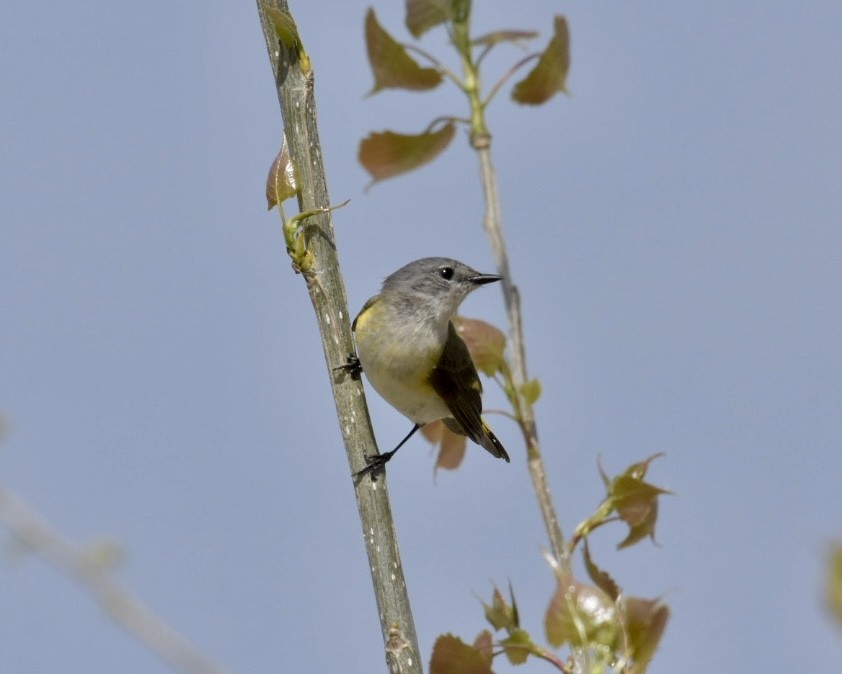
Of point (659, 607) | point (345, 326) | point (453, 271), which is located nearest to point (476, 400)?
point (453, 271)

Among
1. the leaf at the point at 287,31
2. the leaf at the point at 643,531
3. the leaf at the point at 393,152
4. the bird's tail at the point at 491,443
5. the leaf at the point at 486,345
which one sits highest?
the leaf at the point at 287,31

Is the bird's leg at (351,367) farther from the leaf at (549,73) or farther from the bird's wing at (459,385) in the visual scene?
the bird's wing at (459,385)

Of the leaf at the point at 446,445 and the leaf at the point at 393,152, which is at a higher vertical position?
the leaf at the point at 393,152

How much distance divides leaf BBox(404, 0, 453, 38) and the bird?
7.93 feet

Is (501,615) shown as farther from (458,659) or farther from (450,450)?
(450,450)

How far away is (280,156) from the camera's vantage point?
8.01 ft

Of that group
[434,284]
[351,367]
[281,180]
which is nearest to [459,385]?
[434,284]

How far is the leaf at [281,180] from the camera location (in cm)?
243

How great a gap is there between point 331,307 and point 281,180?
12.5 inches

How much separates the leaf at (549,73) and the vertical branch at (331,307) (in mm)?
513

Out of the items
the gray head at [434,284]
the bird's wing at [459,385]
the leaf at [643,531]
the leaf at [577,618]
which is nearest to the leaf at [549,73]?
the leaf at [643,531]

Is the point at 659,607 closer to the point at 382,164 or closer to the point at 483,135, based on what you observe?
the point at 483,135

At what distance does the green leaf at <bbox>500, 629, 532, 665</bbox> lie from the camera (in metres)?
1.90

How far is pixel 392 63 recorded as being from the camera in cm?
225
